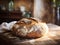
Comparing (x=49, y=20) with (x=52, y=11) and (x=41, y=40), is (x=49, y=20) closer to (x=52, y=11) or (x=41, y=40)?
(x=52, y=11)

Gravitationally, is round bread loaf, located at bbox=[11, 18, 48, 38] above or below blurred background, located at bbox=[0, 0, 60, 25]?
below

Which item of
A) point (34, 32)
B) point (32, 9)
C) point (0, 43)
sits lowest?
point (0, 43)

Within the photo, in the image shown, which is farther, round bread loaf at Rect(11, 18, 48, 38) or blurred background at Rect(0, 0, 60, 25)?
blurred background at Rect(0, 0, 60, 25)

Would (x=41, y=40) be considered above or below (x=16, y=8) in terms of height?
below

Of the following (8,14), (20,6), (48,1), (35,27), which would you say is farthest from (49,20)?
(35,27)

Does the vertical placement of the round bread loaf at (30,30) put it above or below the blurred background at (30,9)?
below

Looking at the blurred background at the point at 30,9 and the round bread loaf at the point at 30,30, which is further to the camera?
the blurred background at the point at 30,9

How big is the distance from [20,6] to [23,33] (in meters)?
3.33

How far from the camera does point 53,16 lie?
4.99 m

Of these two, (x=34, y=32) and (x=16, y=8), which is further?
(x=16, y=8)

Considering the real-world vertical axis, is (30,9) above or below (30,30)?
above

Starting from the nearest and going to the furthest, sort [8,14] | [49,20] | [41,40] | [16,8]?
[41,40] < [8,14] < [16,8] < [49,20]

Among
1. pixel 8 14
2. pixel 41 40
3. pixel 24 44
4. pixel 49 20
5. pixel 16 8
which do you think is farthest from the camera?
pixel 49 20

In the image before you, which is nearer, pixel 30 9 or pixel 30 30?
pixel 30 30
